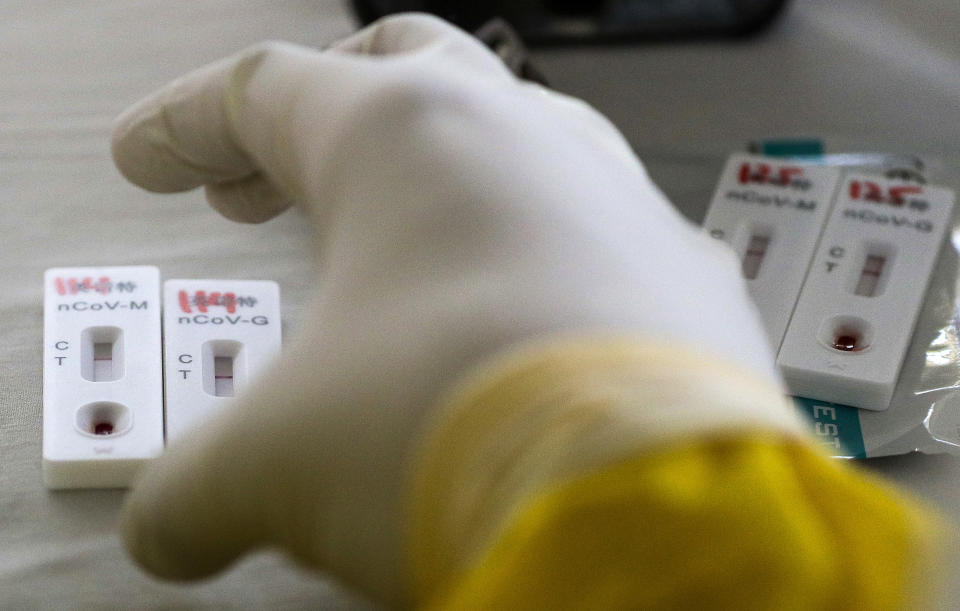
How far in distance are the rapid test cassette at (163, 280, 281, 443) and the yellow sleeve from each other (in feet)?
0.78

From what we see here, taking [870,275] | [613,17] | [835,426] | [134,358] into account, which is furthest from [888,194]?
[134,358]

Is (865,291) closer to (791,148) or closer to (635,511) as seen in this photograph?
(791,148)

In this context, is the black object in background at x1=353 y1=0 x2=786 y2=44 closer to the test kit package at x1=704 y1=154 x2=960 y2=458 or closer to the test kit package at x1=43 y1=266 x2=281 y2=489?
the test kit package at x1=704 y1=154 x2=960 y2=458

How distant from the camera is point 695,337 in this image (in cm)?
28

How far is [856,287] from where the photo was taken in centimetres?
58

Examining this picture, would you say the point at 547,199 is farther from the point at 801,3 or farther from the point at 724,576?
A: the point at 801,3

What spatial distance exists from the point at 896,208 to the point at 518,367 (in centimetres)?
41

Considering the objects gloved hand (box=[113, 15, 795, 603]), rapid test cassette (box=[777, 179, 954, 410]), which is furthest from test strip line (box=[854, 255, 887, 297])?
gloved hand (box=[113, 15, 795, 603])

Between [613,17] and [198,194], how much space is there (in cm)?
33

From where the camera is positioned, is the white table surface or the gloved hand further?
the white table surface

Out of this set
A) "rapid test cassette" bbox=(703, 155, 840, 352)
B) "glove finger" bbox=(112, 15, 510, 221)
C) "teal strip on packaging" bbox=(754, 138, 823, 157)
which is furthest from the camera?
"teal strip on packaging" bbox=(754, 138, 823, 157)

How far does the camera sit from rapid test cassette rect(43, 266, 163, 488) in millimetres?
461

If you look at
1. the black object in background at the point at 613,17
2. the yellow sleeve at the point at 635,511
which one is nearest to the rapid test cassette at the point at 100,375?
the yellow sleeve at the point at 635,511

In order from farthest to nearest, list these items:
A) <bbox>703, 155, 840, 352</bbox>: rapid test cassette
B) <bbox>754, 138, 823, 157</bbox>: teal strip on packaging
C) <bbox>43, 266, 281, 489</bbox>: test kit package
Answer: <bbox>754, 138, 823, 157</bbox>: teal strip on packaging → <bbox>703, 155, 840, 352</bbox>: rapid test cassette → <bbox>43, 266, 281, 489</bbox>: test kit package
